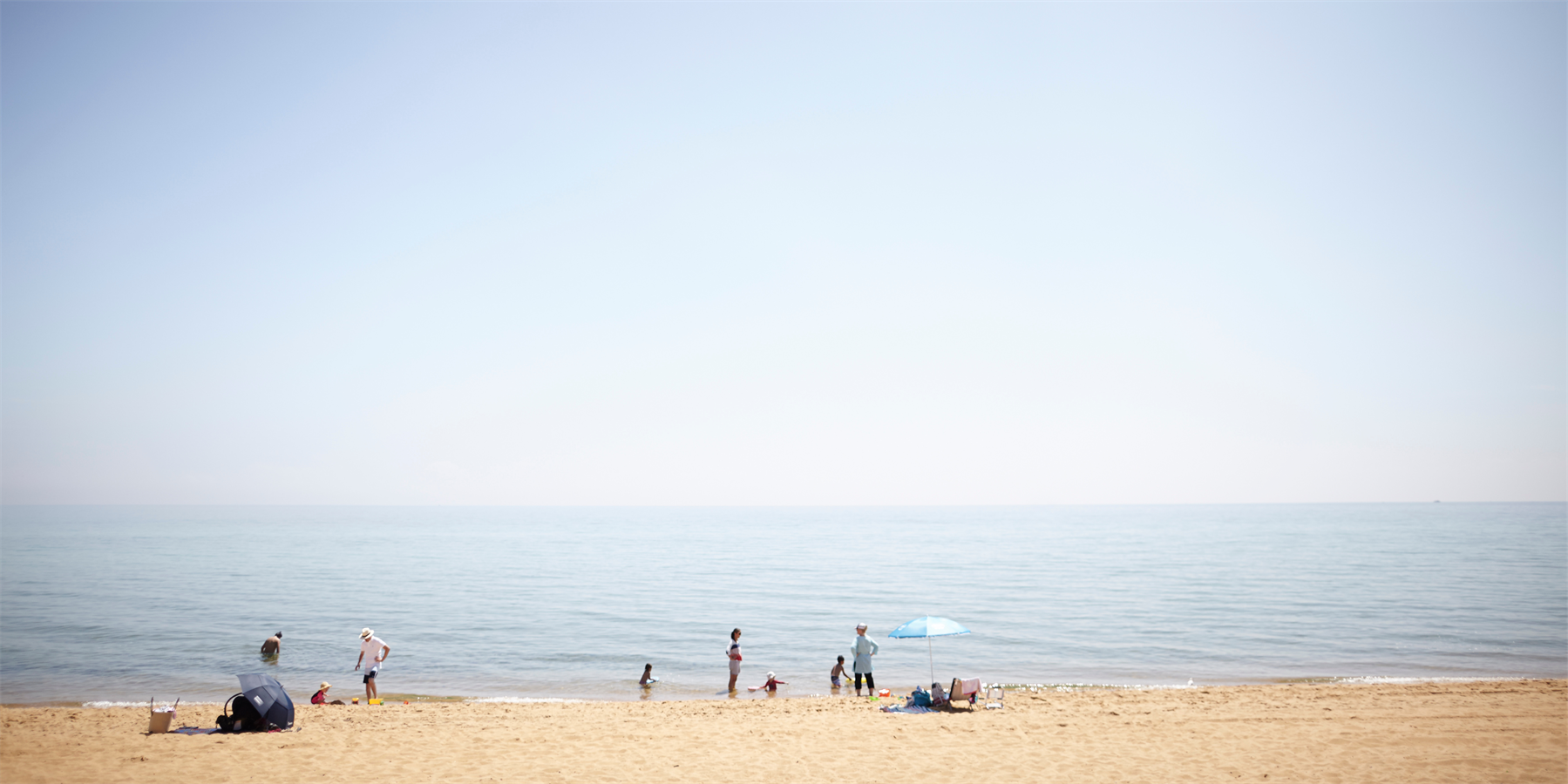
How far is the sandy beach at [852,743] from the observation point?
40.4 ft

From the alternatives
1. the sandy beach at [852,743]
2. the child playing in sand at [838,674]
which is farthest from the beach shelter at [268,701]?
the child playing in sand at [838,674]

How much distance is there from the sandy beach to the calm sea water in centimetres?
556

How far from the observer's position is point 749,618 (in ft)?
120

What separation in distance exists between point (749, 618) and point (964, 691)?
67.7 feet

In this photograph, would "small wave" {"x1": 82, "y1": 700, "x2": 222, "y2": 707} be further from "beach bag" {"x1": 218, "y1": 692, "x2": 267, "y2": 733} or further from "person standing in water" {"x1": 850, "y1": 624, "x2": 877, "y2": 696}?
"person standing in water" {"x1": 850, "y1": 624, "x2": 877, "y2": 696}

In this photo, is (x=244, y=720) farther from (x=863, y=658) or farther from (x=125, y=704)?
(x=863, y=658)

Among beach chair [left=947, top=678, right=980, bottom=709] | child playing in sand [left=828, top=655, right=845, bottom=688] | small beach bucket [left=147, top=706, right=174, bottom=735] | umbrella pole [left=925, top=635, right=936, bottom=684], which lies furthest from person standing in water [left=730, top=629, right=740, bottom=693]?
small beach bucket [left=147, top=706, right=174, bottom=735]

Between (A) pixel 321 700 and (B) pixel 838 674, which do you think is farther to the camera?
(B) pixel 838 674

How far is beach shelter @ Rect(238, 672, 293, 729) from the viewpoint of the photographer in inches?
593

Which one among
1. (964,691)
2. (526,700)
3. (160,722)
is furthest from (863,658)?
(160,722)

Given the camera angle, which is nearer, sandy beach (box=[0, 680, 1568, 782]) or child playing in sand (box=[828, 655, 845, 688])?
sandy beach (box=[0, 680, 1568, 782])

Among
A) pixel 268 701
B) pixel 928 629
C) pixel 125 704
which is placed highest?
pixel 928 629

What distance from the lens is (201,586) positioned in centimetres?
4816

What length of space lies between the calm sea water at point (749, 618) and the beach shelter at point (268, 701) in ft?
23.7
